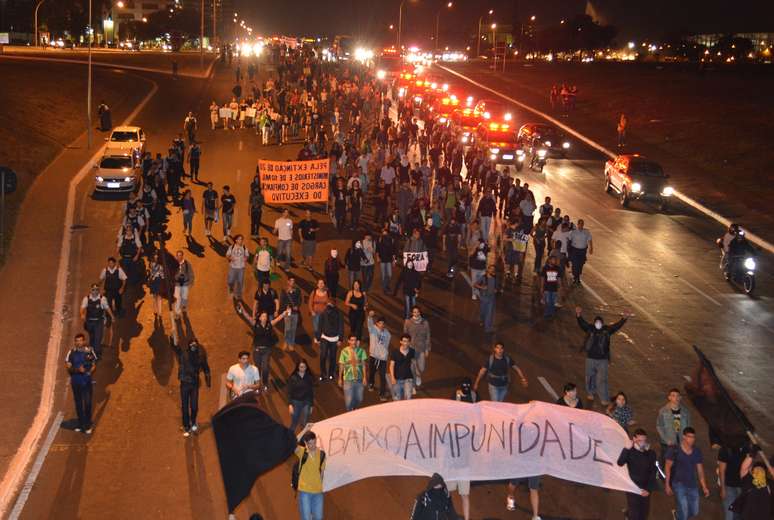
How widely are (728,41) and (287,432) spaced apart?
117 meters

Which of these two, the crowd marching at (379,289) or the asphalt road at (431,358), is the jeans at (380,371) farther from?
the asphalt road at (431,358)

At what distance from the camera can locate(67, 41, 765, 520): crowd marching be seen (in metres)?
11.2

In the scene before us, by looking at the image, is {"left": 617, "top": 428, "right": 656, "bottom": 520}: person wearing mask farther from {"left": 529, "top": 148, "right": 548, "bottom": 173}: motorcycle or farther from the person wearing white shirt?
{"left": 529, "top": 148, "right": 548, "bottom": 173}: motorcycle

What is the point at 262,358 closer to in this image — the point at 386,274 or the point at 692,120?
the point at 386,274

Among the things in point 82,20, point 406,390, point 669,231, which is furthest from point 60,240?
point 82,20

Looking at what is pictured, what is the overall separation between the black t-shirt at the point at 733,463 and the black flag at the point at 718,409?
15 centimetres

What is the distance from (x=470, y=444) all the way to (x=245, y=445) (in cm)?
263

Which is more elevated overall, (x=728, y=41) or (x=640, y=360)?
(x=728, y=41)

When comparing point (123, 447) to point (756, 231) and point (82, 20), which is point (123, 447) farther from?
point (82, 20)

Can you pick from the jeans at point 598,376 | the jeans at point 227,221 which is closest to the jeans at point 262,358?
the jeans at point 598,376

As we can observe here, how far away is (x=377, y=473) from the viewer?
10.6 metres

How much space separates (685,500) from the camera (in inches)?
440

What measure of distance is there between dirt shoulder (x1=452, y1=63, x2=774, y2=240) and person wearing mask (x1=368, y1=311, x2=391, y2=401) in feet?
67.9

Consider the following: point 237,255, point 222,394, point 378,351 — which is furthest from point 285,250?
point 378,351
